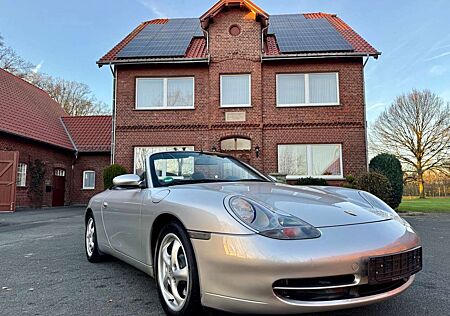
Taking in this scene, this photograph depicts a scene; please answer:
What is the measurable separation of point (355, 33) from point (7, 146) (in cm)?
1725

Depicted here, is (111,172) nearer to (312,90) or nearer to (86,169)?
(86,169)

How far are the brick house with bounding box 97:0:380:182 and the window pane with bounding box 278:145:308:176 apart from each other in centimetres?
4

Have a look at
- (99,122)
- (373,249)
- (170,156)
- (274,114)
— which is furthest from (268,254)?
(99,122)

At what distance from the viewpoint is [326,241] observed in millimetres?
2137

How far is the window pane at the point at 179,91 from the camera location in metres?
15.7

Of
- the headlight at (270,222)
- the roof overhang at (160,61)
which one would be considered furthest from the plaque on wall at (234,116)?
the headlight at (270,222)

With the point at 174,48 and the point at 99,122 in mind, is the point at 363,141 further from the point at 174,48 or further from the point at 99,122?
the point at 99,122

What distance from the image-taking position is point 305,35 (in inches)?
655

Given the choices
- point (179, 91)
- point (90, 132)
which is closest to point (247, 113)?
point (179, 91)

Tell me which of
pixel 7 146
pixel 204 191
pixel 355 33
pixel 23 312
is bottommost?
pixel 23 312

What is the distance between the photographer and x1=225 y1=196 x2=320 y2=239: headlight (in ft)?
7.04

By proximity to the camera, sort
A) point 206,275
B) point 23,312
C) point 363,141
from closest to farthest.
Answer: point 206,275 → point 23,312 → point 363,141

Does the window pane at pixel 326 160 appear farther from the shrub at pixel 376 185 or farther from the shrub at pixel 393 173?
the shrub at pixel 376 185

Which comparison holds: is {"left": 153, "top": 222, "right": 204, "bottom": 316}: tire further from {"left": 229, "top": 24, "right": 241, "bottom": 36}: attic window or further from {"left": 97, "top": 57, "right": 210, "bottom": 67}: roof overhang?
{"left": 229, "top": 24, "right": 241, "bottom": 36}: attic window
